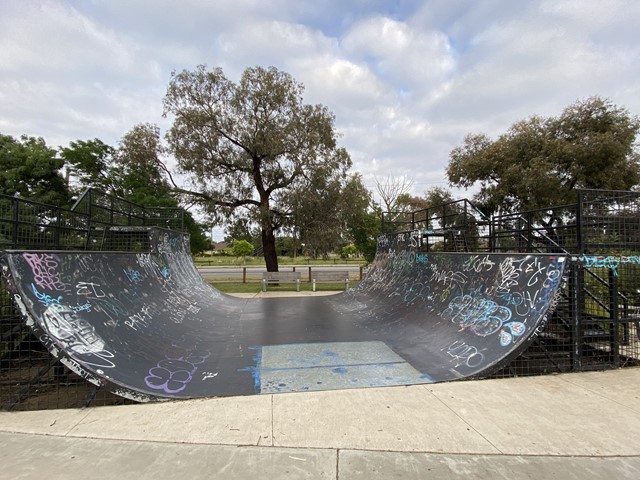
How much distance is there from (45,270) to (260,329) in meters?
4.29

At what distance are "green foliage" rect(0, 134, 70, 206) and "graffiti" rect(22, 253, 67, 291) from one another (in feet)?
45.8

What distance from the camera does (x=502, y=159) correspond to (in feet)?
56.9

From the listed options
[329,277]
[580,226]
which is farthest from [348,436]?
[329,277]

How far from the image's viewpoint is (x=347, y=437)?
3.17 m

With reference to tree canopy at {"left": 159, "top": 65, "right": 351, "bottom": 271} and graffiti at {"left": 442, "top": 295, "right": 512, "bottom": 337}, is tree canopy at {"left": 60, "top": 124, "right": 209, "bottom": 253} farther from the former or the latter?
graffiti at {"left": 442, "top": 295, "right": 512, "bottom": 337}

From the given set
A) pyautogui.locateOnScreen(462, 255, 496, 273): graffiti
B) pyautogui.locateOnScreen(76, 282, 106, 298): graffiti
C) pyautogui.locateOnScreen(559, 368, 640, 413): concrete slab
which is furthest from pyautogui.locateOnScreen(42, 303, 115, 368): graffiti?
pyautogui.locateOnScreen(462, 255, 496, 273): graffiti

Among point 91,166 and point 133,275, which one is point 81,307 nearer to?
point 133,275

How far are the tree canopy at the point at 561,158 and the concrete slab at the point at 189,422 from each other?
51.5 ft

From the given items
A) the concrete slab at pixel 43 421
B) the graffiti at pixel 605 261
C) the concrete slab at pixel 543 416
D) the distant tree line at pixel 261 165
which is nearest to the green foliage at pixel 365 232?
the distant tree line at pixel 261 165

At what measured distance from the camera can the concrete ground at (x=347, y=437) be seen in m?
2.69

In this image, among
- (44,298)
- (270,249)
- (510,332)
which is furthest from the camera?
(270,249)

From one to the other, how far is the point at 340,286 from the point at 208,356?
39.9 ft

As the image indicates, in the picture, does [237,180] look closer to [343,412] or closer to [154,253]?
[154,253]

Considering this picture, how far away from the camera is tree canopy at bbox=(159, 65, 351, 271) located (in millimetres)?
17188
